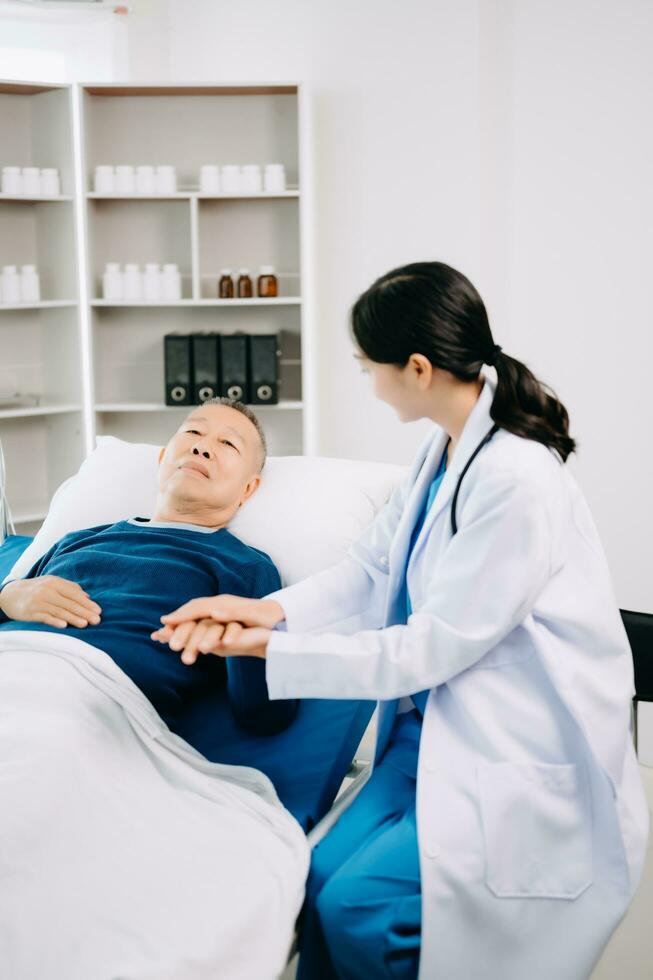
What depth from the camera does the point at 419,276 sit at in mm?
1342

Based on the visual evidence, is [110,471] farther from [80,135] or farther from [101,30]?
[101,30]

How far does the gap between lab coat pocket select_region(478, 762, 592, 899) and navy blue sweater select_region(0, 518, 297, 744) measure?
456 millimetres

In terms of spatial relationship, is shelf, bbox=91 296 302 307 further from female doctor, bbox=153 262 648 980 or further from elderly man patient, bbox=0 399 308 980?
female doctor, bbox=153 262 648 980

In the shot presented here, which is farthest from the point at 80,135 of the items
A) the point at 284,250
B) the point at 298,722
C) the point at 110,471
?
the point at 298,722

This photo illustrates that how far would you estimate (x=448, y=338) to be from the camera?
1344 mm

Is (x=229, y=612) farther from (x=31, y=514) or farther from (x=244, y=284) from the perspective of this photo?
(x=31, y=514)

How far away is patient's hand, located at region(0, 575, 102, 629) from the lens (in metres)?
1.71

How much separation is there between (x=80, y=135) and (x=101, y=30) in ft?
1.91

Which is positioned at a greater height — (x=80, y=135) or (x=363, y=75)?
(x=363, y=75)

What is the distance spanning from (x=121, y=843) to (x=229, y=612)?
0.32 metres

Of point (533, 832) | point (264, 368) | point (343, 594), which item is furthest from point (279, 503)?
point (264, 368)

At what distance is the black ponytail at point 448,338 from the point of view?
4.37 ft

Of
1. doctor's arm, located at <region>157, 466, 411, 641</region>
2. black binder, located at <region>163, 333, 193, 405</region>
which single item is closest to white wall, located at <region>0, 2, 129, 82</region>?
black binder, located at <region>163, 333, 193, 405</region>

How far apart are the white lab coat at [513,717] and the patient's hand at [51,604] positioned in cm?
50
